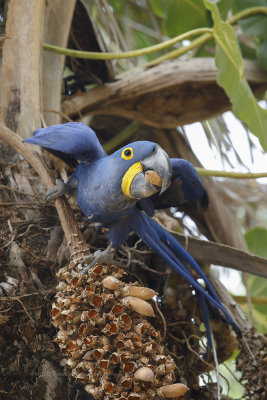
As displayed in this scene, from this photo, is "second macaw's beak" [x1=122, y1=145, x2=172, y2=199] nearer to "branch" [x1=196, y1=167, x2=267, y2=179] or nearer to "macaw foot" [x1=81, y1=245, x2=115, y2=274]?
"macaw foot" [x1=81, y1=245, x2=115, y2=274]

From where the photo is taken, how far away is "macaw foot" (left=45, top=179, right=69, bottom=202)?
1.14 metres

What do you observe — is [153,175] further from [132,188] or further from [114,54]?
[114,54]

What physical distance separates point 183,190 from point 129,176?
9.0 inches

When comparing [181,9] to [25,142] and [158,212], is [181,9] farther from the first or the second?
[25,142]

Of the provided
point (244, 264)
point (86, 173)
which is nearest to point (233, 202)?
point (244, 264)

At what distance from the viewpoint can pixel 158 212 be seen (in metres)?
1.51

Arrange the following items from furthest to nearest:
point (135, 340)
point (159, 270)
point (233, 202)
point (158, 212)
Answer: point (233, 202)
point (158, 212)
point (159, 270)
point (135, 340)

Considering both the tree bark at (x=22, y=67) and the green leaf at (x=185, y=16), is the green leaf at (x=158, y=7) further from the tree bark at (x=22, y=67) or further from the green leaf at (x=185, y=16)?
the tree bark at (x=22, y=67)

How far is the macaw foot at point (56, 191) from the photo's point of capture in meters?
1.14

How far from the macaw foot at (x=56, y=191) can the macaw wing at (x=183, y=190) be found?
225 mm

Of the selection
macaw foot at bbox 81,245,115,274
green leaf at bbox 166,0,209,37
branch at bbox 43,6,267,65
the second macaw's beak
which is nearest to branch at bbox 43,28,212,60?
branch at bbox 43,6,267,65

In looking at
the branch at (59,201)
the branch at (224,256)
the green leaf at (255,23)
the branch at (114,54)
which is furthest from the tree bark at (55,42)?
the green leaf at (255,23)

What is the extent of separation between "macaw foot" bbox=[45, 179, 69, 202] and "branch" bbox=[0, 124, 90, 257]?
1 centimetres

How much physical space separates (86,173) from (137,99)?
616mm
